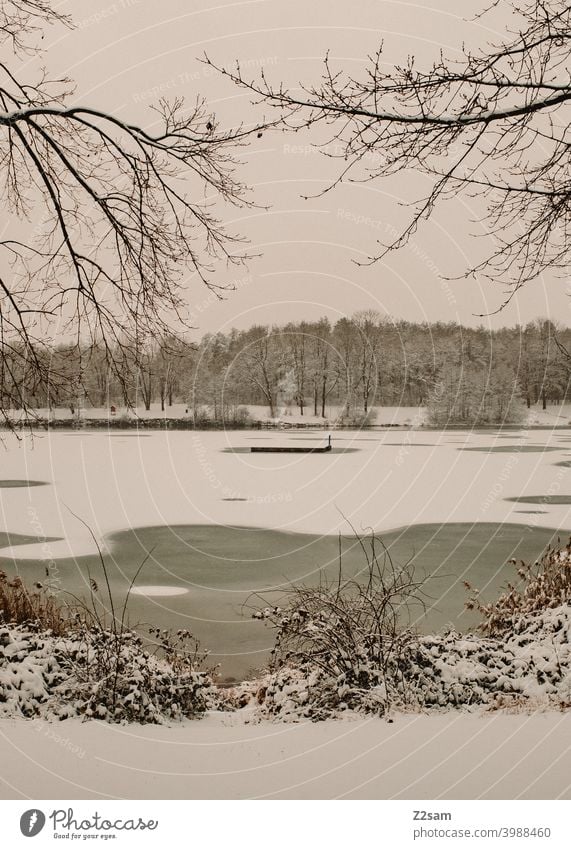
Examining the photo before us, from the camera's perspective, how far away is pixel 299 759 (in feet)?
17.3

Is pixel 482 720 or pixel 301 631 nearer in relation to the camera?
pixel 482 720

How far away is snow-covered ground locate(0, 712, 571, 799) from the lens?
490 centimetres

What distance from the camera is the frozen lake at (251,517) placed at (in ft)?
39.0

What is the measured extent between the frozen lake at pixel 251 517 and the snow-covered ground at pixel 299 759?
8.40 ft

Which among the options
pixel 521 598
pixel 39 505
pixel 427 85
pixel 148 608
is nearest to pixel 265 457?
pixel 39 505

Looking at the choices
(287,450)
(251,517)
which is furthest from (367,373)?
(251,517)

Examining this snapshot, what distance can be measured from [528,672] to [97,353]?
18.4 ft

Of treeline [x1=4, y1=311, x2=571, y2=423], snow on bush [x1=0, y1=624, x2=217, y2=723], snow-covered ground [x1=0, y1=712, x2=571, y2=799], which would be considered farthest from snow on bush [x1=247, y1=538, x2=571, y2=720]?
treeline [x1=4, y1=311, x2=571, y2=423]

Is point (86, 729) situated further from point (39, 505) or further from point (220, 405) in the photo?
point (220, 405)

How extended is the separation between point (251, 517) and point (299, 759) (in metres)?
13.7

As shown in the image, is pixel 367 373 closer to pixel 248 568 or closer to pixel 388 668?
pixel 248 568

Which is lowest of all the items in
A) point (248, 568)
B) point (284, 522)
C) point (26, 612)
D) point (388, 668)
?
point (248, 568)

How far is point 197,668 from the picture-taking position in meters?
8.42

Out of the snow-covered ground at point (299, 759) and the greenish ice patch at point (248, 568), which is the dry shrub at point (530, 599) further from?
the snow-covered ground at point (299, 759)
